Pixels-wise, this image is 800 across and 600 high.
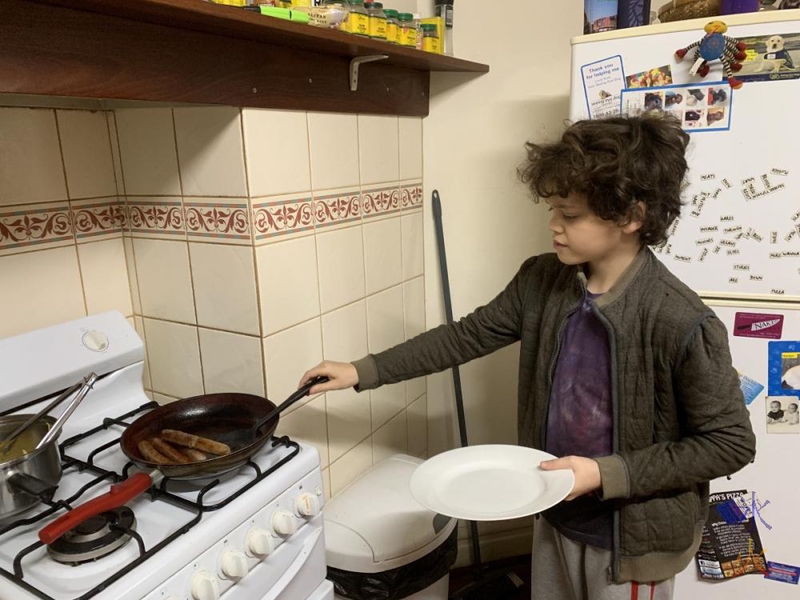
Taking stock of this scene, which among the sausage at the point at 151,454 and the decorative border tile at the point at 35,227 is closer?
the sausage at the point at 151,454

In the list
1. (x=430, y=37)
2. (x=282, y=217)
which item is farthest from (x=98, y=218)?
(x=430, y=37)

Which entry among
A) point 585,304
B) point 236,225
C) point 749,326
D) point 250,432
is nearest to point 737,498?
point 749,326

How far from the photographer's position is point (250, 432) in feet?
3.50

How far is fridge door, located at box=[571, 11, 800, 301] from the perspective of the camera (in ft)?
3.78

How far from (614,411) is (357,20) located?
3.10 feet

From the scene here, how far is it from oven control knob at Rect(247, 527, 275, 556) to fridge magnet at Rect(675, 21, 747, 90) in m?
1.16

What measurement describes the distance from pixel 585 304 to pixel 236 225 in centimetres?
68

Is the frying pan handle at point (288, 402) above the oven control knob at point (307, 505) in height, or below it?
above

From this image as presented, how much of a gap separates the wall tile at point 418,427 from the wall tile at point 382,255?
17.4 inches

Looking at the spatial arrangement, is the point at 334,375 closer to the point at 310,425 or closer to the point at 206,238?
the point at 310,425

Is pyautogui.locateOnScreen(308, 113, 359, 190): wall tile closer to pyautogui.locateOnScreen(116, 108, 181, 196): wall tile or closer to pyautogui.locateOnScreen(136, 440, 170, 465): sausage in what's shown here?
pyautogui.locateOnScreen(116, 108, 181, 196): wall tile

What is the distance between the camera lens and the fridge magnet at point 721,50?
114cm

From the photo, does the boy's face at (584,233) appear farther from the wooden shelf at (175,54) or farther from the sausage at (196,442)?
the sausage at (196,442)

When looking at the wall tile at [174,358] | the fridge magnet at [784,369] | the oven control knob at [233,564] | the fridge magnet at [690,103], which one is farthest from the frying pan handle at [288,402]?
the fridge magnet at [784,369]
